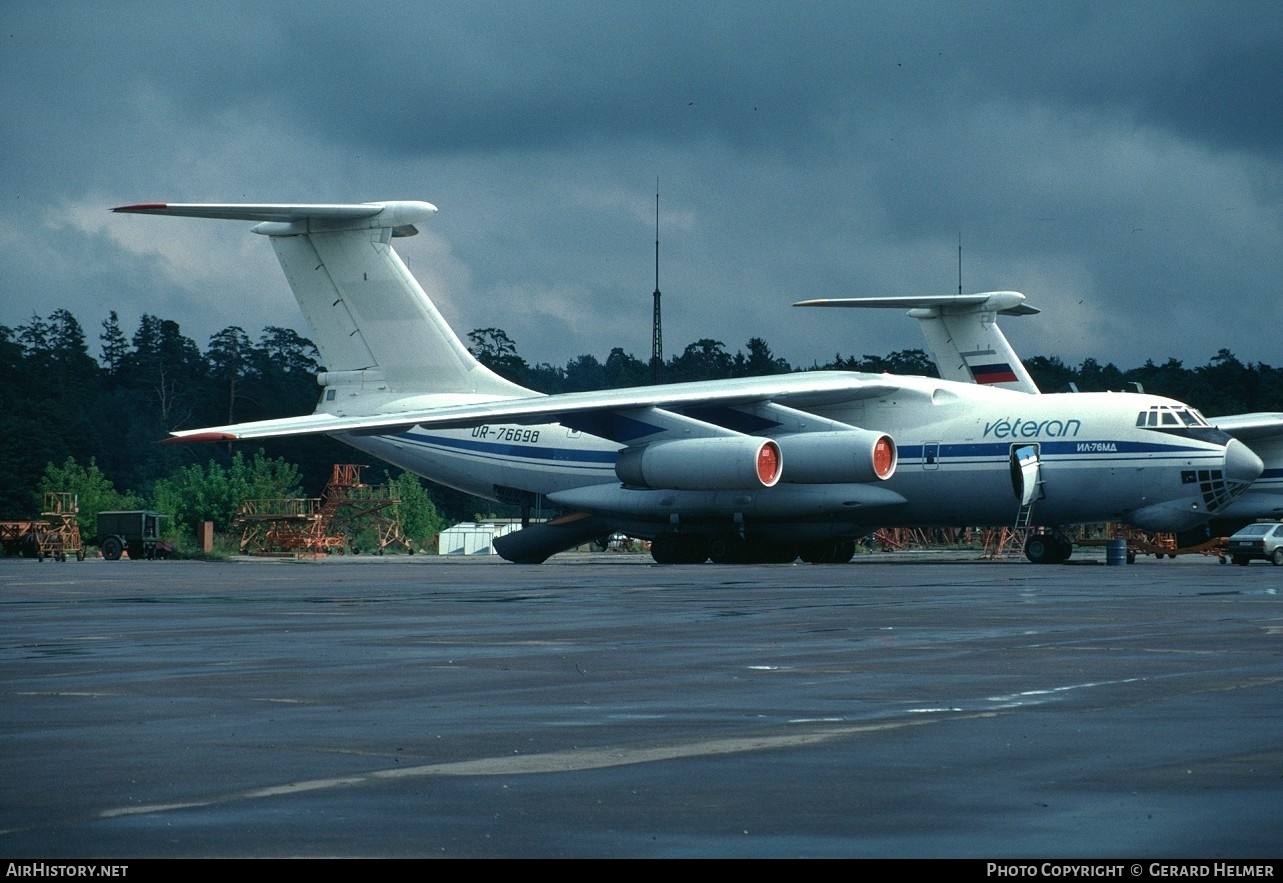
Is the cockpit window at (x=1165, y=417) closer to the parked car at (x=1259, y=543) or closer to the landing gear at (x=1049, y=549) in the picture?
the landing gear at (x=1049, y=549)

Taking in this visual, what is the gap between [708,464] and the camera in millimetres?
33312

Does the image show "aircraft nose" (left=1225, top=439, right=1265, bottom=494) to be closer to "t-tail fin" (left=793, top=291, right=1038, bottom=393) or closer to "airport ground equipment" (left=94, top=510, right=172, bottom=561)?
"t-tail fin" (left=793, top=291, right=1038, bottom=393)

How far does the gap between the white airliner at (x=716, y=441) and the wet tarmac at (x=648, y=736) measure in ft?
57.2

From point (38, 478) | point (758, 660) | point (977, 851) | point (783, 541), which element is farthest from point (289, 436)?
point (38, 478)

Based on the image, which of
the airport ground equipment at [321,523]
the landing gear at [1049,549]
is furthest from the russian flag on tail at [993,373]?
the airport ground equipment at [321,523]

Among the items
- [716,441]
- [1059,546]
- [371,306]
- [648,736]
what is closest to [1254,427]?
[1059,546]

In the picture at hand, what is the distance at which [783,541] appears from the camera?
36.2 m

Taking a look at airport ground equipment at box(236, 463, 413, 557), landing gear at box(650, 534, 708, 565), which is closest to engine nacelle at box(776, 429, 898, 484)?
landing gear at box(650, 534, 708, 565)

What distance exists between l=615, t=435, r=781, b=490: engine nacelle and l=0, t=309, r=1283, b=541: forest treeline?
42.7 meters

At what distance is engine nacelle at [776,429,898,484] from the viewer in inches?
1288

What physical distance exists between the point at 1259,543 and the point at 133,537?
35.1 m

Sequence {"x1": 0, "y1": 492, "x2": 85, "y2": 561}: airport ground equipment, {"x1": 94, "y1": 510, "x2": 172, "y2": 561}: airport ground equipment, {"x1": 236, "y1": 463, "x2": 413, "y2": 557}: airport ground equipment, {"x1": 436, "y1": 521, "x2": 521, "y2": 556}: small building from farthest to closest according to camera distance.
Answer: {"x1": 436, "y1": 521, "x2": 521, "y2": 556}: small building < {"x1": 236, "y1": 463, "x2": 413, "y2": 557}: airport ground equipment < {"x1": 0, "y1": 492, "x2": 85, "y2": 561}: airport ground equipment < {"x1": 94, "y1": 510, "x2": 172, "y2": 561}: airport ground equipment

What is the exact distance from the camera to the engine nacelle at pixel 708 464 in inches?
1291
